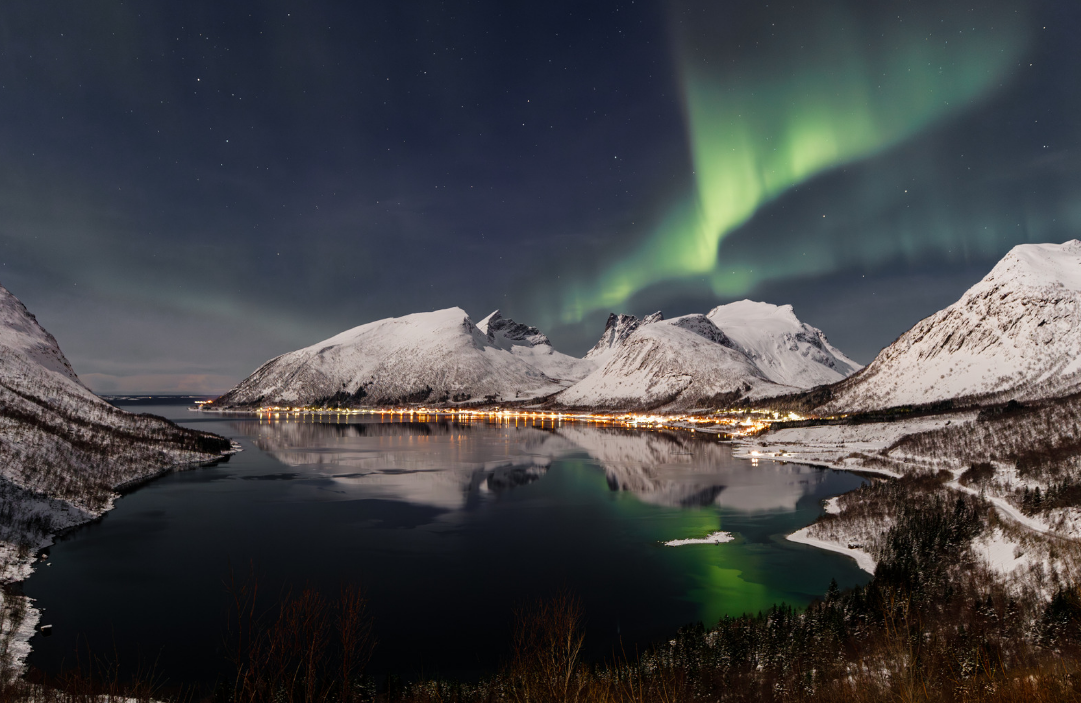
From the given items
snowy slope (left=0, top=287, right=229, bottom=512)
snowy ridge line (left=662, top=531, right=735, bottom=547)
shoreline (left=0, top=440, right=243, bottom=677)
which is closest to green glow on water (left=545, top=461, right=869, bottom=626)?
snowy ridge line (left=662, top=531, right=735, bottom=547)

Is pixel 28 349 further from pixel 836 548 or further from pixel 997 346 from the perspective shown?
pixel 997 346

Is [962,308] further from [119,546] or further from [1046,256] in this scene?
[119,546]

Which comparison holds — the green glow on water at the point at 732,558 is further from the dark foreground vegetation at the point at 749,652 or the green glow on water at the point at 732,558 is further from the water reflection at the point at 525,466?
the water reflection at the point at 525,466

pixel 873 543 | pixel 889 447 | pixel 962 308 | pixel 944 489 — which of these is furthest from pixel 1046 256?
pixel 873 543

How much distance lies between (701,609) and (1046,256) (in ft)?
708

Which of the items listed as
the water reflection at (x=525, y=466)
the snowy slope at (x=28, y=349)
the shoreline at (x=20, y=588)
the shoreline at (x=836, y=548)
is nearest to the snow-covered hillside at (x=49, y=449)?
the shoreline at (x=20, y=588)

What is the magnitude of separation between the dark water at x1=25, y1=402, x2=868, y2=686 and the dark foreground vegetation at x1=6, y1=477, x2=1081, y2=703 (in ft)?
7.39

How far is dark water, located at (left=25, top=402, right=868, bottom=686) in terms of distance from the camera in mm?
27250

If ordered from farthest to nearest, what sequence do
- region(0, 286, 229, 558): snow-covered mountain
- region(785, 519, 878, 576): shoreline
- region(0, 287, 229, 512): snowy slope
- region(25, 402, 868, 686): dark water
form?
region(0, 287, 229, 512): snowy slope → region(0, 286, 229, 558): snow-covered mountain → region(785, 519, 878, 576): shoreline → region(25, 402, 868, 686): dark water

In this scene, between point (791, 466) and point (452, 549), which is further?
point (791, 466)

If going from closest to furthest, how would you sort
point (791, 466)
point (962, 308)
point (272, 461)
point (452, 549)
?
point (452, 549) < point (791, 466) < point (272, 461) < point (962, 308)

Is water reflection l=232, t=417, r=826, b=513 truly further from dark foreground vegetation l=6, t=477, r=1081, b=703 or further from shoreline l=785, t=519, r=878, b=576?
dark foreground vegetation l=6, t=477, r=1081, b=703

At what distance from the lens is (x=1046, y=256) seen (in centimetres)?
18025

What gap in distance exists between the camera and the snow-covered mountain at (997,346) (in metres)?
134
